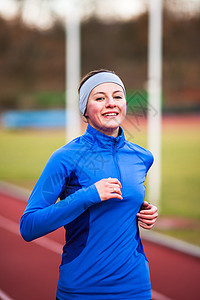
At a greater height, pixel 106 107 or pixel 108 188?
pixel 106 107

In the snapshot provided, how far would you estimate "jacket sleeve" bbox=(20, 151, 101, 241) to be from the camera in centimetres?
181

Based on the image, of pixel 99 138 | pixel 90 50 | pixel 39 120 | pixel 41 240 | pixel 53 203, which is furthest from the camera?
pixel 90 50

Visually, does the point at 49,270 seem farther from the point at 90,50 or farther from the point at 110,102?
→ the point at 90,50

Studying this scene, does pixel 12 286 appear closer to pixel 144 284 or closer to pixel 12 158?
pixel 144 284

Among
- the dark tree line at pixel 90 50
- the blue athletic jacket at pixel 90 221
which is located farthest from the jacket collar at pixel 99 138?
the dark tree line at pixel 90 50

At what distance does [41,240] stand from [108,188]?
5.31 meters

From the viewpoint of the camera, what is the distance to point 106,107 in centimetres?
196

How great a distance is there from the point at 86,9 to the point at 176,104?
1638cm

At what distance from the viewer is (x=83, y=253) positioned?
1918 millimetres

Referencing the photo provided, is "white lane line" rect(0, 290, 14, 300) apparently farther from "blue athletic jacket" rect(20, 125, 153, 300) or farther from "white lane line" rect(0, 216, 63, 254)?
"blue athletic jacket" rect(20, 125, 153, 300)

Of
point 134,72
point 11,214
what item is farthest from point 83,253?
point 134,72

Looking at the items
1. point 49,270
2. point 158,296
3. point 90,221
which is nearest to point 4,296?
point 49,270

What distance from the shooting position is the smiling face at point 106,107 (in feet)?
6.45

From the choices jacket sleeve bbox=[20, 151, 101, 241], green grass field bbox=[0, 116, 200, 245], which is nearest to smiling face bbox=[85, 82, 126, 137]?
jacket sleeve bbox=[20, 151, 101, 241]
